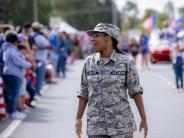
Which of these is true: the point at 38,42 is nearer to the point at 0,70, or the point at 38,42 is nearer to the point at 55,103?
the point at 55,103

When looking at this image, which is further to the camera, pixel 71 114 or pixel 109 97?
pixel 71 114

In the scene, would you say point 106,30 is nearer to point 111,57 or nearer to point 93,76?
point 111,57

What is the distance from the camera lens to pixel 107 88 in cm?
729

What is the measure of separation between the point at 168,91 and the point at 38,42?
409cm

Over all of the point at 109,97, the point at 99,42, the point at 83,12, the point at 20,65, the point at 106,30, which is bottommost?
the point at 109,97

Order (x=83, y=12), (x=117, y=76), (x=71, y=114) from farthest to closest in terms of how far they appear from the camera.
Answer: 1. (x=83, y=12)
2. (x=71, y=114)
3. (x=117, y=76)

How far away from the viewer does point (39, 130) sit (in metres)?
13.7

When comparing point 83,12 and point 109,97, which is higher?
point 83,12

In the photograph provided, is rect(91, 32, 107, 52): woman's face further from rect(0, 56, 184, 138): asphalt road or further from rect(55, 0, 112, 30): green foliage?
rect(55, 0, 112, 30): green foliage

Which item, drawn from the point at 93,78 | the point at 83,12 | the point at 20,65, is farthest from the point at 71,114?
the point at 83,12

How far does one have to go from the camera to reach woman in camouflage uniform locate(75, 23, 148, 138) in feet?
23.9

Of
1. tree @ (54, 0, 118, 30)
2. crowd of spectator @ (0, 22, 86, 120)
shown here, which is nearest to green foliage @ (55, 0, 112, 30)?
tree @ (54, 0, 118, 30)

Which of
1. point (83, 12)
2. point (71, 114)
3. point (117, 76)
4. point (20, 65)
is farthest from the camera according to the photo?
point (83, 12)

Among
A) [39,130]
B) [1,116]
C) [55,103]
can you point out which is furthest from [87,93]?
[55,103]
